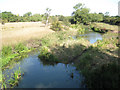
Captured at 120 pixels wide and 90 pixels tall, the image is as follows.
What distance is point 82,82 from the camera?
4.73 meters

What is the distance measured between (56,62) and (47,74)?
1.62m

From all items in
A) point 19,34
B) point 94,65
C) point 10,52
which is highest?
point 19,34

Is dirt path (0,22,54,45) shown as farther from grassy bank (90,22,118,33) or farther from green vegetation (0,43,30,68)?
grassy bank (90,22,118,33)

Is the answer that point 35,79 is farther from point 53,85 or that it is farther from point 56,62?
point 56,62

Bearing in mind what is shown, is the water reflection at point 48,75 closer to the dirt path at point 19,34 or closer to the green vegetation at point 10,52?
the green vegetation at point 10,52

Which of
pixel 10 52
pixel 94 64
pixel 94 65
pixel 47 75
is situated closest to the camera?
pixel 47 75

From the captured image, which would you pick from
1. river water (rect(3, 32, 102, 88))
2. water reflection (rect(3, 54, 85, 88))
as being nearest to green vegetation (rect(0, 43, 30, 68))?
river water (rect(3, 32, 102, 88))

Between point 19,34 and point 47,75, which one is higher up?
point 19,34

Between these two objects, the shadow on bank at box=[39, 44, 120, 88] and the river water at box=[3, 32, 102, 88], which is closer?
the shadow on bank at box=[39, 44, 120, 88]

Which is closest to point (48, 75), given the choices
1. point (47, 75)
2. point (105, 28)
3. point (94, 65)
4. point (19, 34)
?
point (47, 75)

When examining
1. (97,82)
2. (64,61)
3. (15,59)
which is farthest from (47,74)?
(15,59)

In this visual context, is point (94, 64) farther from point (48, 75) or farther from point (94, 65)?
point (48, 75)

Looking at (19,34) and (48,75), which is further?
(19,34)

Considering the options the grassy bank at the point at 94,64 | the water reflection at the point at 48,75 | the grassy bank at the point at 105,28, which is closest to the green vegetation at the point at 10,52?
the water reflection at the point at 48,75
